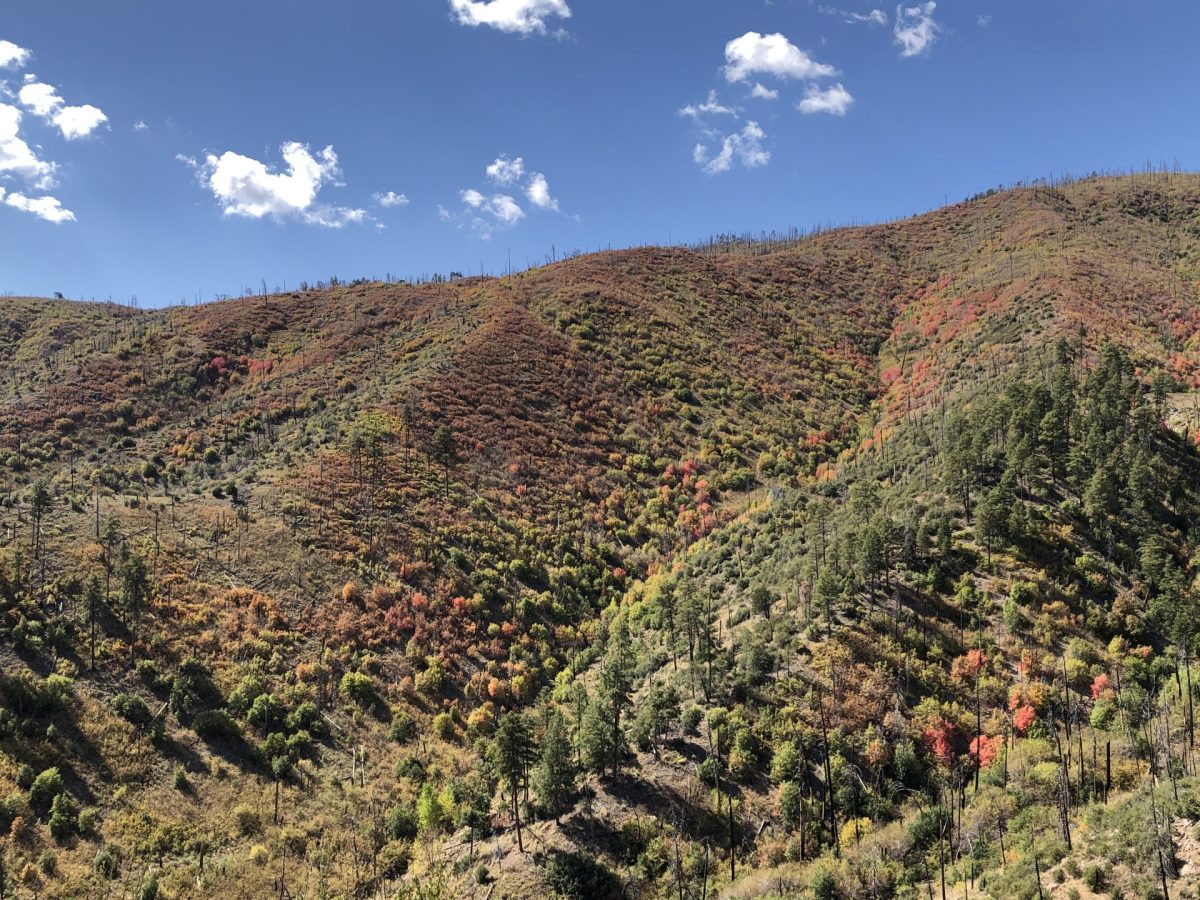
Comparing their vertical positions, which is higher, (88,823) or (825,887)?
(88,823)

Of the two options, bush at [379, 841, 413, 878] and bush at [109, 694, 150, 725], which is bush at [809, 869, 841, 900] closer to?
bush at [379, 841, 413, 878]

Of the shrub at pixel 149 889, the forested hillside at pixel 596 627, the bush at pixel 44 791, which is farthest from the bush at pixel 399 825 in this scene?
the bush at pixel 44 791

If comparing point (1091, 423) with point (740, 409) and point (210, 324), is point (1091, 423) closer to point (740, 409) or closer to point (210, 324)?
point (740, 409)

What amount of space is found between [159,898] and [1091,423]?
66993mm

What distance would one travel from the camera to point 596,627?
175 feet

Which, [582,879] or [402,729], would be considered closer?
[582,879]

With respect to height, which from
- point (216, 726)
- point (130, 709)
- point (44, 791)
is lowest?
point (44, 791)

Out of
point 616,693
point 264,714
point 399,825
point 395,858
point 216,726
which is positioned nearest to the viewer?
point 395,858

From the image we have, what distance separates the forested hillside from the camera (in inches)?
1203

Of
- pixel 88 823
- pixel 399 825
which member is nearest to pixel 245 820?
pixel 88 823

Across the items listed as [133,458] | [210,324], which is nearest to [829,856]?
[133,458]

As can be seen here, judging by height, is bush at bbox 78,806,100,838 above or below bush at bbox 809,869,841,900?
above

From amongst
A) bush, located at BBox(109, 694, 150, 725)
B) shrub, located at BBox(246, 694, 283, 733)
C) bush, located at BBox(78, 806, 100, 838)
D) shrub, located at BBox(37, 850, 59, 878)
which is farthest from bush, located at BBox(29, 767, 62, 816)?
shrub, located at BBox(246, 694, 283, 733)

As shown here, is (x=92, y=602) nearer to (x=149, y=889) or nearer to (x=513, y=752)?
(x=149, y=889)
